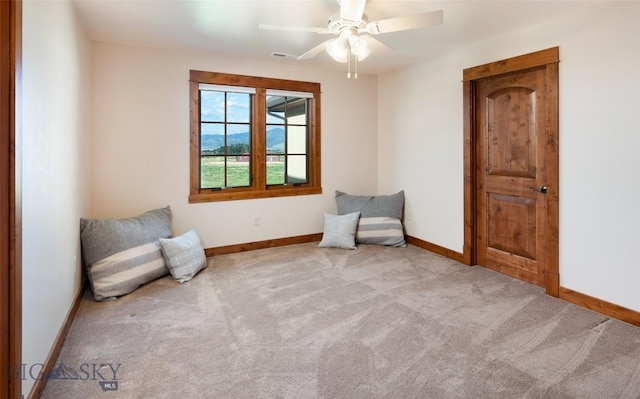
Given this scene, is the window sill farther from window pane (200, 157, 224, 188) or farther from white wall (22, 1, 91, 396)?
white wall (22, 1, 91, 396)

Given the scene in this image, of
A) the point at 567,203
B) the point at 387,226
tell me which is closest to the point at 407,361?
the point at 567,203

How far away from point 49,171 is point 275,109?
9.78ft

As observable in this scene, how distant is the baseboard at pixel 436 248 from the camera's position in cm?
414

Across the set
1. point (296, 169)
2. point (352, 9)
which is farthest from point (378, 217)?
point (352, 9)

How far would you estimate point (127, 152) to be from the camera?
3814 millimetres

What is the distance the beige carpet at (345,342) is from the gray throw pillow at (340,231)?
1.00 meters

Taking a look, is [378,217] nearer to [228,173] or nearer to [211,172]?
A: [228,173]

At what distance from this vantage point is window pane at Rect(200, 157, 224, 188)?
170 inches

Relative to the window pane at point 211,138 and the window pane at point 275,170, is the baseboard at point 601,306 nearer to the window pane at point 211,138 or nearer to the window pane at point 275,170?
the window pane at point 275,170

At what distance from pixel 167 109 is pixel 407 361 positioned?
345 centimetres

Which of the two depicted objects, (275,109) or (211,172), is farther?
(275,109)

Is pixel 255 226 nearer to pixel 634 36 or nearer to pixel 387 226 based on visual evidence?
pixel 387 226

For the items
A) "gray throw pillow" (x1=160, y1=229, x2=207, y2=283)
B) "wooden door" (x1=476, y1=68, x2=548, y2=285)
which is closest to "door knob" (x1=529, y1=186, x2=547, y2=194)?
"wooden door" (x1=476, y1=68, x2=548, y2=285)

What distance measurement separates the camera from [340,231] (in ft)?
15.2
